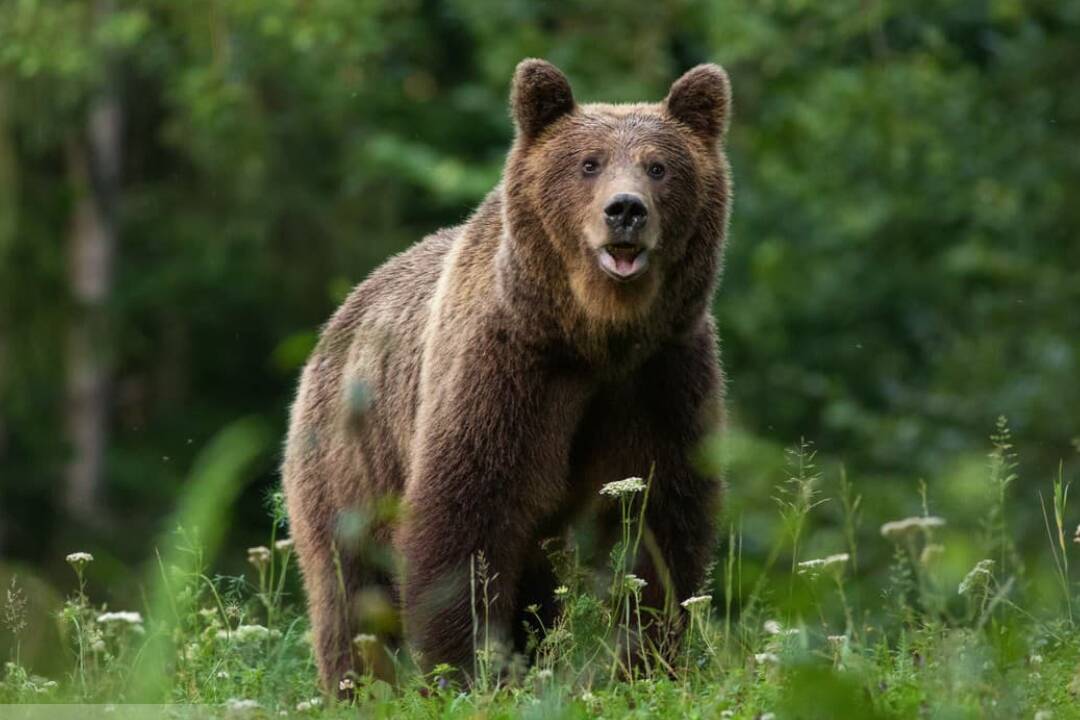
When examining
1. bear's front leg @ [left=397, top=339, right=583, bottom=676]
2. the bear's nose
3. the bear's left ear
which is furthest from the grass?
the bear's left ear

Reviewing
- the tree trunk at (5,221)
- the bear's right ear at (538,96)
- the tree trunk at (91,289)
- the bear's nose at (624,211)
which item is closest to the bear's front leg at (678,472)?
the bear's nose at (624,211)

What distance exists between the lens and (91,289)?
22344 mm

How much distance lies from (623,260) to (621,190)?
0.72 ft

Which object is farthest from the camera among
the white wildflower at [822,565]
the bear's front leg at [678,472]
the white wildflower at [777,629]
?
the bear's front leg at [678,472]

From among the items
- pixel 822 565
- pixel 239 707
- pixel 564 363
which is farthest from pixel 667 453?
pixel 239 707

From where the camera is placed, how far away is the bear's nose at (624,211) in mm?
6355

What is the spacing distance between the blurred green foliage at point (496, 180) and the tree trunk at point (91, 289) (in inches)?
8.7

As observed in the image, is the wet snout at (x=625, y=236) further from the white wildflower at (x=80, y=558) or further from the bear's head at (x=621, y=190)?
the white wildflower at (x=80, y=558)

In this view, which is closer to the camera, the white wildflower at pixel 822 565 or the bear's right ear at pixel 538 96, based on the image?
the white wildflower at pixel 822 565

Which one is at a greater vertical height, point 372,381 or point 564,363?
point 564,363

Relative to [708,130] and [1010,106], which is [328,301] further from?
[708,130]

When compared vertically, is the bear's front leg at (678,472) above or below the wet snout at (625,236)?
below

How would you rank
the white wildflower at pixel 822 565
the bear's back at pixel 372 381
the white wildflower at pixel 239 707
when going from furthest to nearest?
the bear's back at pixel 372 381
the white wildflower at pixel 822 565
the white wildflower at pixel 239 707

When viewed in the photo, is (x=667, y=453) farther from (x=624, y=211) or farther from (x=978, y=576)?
(x=978, y=576)
